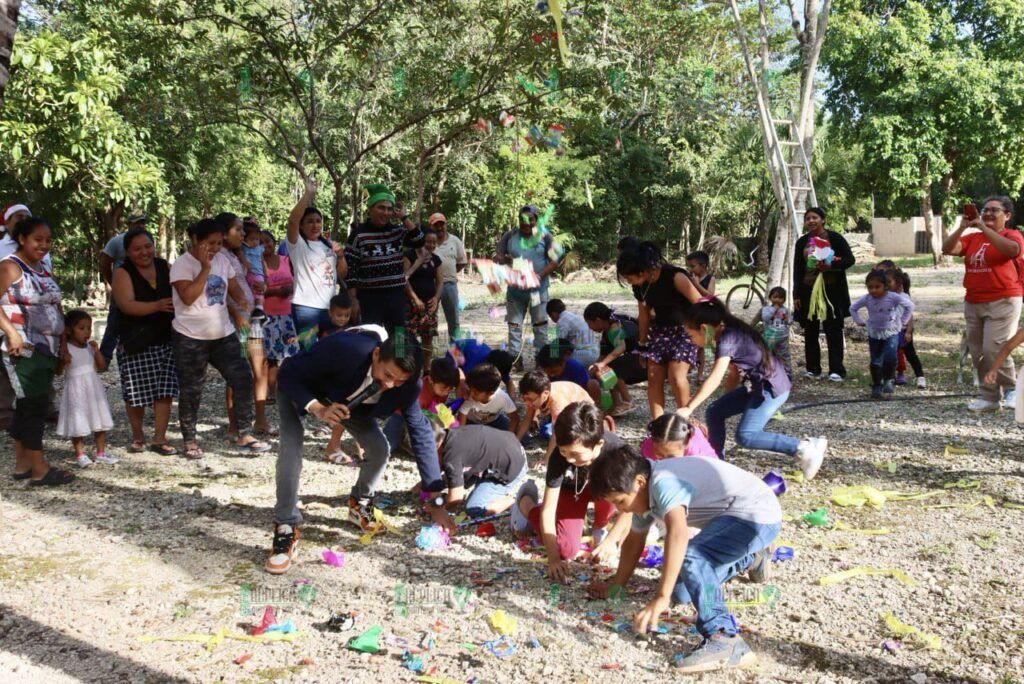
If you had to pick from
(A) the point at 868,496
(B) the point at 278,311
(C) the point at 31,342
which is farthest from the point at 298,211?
(A) the point at 868,496

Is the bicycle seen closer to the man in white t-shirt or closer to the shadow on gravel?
the man in white t-shirt

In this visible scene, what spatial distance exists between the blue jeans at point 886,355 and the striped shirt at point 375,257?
4.36 meters

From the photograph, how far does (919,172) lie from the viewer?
27812 millimetres

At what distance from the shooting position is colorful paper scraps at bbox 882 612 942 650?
3459 millimetres

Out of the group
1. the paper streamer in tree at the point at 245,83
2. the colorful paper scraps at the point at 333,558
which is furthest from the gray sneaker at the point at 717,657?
the paper streamer in tree at the point at 245,83

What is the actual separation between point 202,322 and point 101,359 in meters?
0.78

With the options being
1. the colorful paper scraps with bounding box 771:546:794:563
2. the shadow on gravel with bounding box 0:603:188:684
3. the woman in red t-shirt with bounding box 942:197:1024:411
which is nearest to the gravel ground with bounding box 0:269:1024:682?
the shadow on gravel with bounding box 0:603:188:684

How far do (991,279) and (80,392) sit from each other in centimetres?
665

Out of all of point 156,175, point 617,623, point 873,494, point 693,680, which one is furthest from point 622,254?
point 156,175

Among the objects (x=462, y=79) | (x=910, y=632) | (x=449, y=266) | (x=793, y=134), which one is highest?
(x=462, y=79)

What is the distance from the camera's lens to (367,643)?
11.4ft

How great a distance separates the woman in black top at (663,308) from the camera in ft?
18.6

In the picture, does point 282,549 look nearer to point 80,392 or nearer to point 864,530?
point 80,392

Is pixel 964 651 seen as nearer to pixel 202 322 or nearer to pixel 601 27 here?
pixel 202 322
